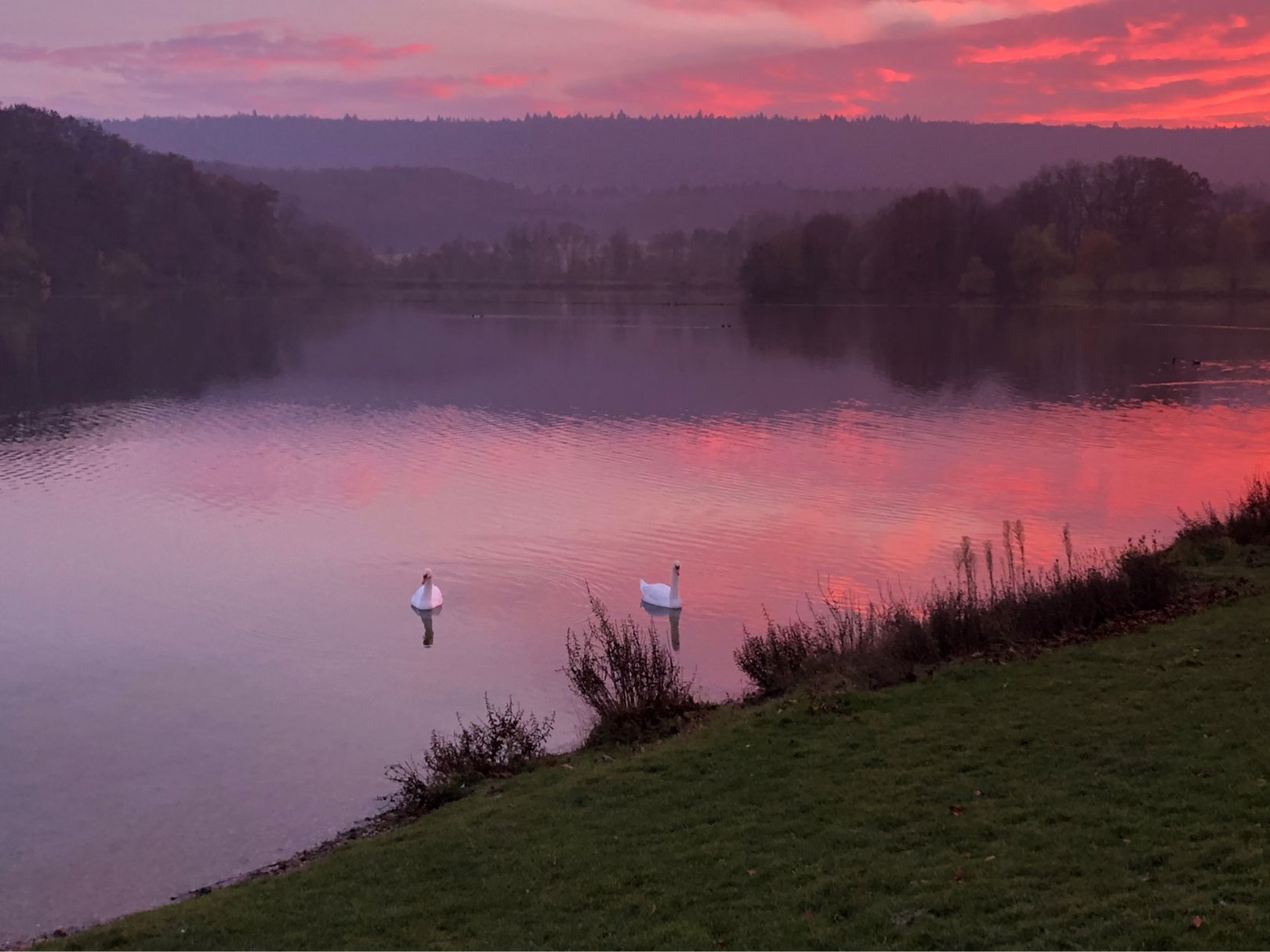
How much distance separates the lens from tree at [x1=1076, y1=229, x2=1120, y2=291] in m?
123

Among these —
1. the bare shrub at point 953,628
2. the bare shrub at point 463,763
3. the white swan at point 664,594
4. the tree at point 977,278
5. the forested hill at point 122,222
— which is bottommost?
the bare shrub at point 463,763

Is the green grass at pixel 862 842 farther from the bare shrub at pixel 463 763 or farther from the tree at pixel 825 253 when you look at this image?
the tree at pixel 825 253

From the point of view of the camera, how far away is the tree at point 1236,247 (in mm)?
122625

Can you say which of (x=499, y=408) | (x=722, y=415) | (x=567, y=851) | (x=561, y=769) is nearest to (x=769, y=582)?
(x=561, y=769)

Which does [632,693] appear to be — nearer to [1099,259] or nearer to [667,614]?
[667,614]

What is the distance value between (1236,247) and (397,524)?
121016 mm

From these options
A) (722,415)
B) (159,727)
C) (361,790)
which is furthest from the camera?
(722,415)

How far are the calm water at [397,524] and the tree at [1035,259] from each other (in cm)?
6036

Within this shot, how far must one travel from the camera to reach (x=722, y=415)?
4284 centimetres

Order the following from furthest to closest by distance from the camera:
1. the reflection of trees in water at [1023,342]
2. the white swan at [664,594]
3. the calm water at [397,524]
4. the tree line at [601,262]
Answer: the tree line at [601,262], the reflection of trees in water at [1023,342], the white swan at [664,594], the calm water at [397,524]

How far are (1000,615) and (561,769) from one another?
20.8ft

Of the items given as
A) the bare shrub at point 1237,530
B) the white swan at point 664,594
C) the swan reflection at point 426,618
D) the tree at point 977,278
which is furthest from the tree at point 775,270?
the swan reflection at point 426,618

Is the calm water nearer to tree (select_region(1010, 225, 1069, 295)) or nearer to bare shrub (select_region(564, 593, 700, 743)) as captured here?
bare shrub (select_region(564, 593, 700, 743))

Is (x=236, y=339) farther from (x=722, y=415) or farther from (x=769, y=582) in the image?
(x=769, y=582)
